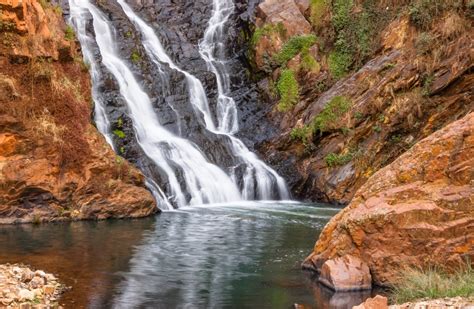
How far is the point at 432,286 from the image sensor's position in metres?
8.38

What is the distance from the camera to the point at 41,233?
15.6m

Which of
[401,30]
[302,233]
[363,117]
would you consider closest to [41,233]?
[302,233]

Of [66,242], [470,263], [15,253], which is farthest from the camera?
[66,242]

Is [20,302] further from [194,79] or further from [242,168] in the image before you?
[194,79]

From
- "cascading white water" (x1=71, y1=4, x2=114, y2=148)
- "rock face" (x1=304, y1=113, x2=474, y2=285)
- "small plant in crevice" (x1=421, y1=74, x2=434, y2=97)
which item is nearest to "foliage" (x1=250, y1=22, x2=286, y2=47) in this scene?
"cascading white water" (x1=71, y1=4, x2=114, y2=148)

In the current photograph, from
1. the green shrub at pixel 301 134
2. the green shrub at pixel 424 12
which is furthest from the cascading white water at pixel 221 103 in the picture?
the green shrub at pixel 424 12

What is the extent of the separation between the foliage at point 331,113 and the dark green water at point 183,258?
5.88 metres

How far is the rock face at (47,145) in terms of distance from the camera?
681 inches

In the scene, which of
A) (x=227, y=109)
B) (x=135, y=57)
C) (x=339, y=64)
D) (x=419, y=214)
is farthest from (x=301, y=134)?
(x=419, y=214)

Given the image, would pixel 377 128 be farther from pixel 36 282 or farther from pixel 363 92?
pixel 36 282

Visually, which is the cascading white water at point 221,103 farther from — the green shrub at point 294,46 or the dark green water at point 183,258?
the dark green water at point 183,258

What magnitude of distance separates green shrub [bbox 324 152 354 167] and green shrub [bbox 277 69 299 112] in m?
4.32

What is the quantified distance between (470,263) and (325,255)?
2628 mm

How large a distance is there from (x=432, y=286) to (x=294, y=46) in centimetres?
2116
